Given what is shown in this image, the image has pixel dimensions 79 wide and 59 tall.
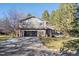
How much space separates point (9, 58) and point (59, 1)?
65 centimetres

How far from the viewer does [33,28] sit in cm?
149

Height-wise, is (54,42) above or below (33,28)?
below

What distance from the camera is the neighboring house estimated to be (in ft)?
4.85

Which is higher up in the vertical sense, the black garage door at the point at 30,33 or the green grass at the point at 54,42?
the black garage door at the point at 30,33

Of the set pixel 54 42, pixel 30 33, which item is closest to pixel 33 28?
pixel 30 33

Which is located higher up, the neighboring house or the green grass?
the neighboring house

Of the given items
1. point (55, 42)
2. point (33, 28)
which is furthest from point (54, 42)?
point (33, 28)

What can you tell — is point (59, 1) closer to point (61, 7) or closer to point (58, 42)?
point (61, 7)

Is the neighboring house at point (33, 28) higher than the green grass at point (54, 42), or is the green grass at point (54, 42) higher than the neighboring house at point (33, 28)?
the neighboring house at point (33, 28)

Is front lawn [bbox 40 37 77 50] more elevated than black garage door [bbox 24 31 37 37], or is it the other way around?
black garage door [bbox 24 31 37 37]

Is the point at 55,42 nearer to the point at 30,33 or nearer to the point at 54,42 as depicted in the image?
the point at 54,42

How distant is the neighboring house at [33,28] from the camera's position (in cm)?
148

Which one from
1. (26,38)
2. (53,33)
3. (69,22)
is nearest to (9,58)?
(26,38)

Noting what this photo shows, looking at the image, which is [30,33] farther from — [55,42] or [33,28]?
[55,42]
